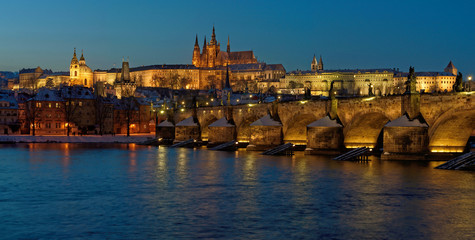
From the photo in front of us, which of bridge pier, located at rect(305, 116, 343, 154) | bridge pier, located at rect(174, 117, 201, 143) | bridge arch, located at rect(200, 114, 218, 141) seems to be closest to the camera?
bridge pier, located at rect(305, 116, 343, 154)

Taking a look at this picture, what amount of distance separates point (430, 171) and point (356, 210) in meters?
14.4

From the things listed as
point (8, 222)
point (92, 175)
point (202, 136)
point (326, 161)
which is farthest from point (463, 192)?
point (202, 136)

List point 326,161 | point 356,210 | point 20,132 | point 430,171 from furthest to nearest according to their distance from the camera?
point 20,132, point 326,161, point 430,171, point 356,210

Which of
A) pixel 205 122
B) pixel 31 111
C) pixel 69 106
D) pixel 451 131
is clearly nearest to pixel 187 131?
pixel 205 122

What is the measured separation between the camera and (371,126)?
2023 inches

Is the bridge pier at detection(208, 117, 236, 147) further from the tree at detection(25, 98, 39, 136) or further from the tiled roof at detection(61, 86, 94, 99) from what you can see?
the tiled roof at detection(61, 86, 94, 99)

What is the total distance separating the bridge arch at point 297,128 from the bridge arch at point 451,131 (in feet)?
53.7

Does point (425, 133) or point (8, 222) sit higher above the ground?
point (425, 133)

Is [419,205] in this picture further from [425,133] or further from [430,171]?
[425,133]

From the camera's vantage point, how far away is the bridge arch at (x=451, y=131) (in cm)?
4128

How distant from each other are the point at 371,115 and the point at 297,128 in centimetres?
1268

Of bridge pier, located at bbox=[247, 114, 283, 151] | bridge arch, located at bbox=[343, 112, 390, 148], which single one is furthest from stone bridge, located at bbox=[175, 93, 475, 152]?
bridge pier, located at bbox=[247, 114, 283, 151]

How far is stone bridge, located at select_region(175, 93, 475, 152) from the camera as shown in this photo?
41406 mm

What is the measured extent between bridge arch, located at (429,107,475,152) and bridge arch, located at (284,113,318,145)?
53.7 feet
